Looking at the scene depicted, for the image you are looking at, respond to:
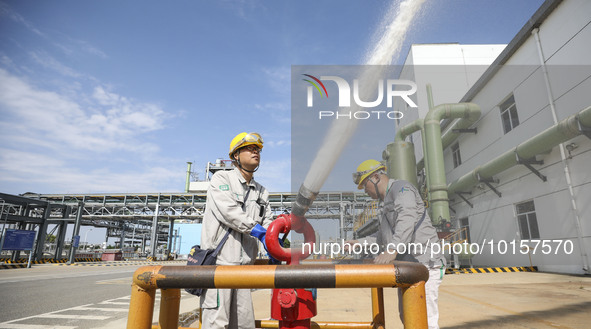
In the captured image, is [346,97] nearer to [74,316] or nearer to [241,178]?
[241,178]

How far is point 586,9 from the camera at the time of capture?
698 centimetres

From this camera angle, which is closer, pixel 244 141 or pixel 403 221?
pixel 244 141

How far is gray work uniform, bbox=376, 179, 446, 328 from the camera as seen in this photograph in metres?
2.36

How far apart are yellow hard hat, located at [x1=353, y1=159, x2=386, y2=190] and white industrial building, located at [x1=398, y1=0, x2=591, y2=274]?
665cm

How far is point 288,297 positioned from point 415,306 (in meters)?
0.64

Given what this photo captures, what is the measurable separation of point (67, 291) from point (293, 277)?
25.7ft

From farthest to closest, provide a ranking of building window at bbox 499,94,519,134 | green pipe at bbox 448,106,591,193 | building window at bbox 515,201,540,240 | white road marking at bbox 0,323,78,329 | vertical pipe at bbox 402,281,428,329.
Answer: building window at bbox 499,94,519,134, building window at bbox 515,201,540,240, green pipe at bbox 448,106,591,193, white road marking at bbox 0,323,78,329, vertical pipe at bbox 402,281,428,329

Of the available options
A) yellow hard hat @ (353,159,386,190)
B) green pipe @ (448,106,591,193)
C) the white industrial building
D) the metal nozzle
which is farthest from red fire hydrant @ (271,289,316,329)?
green pipe @ (448,106,591,193)

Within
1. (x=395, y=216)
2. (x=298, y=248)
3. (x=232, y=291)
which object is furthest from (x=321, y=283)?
(x=395, y=216)

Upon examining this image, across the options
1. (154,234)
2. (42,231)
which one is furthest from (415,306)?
(154,234)

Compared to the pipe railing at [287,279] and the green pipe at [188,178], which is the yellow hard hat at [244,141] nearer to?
the pipe railing at [287,279]


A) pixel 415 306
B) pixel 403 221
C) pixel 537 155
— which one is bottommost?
pixel 415 306

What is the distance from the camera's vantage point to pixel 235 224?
1.73 meters

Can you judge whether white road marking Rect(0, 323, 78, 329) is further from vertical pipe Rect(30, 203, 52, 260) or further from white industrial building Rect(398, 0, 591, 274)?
vertical pipe Rect(30, 203, 52, 260)
